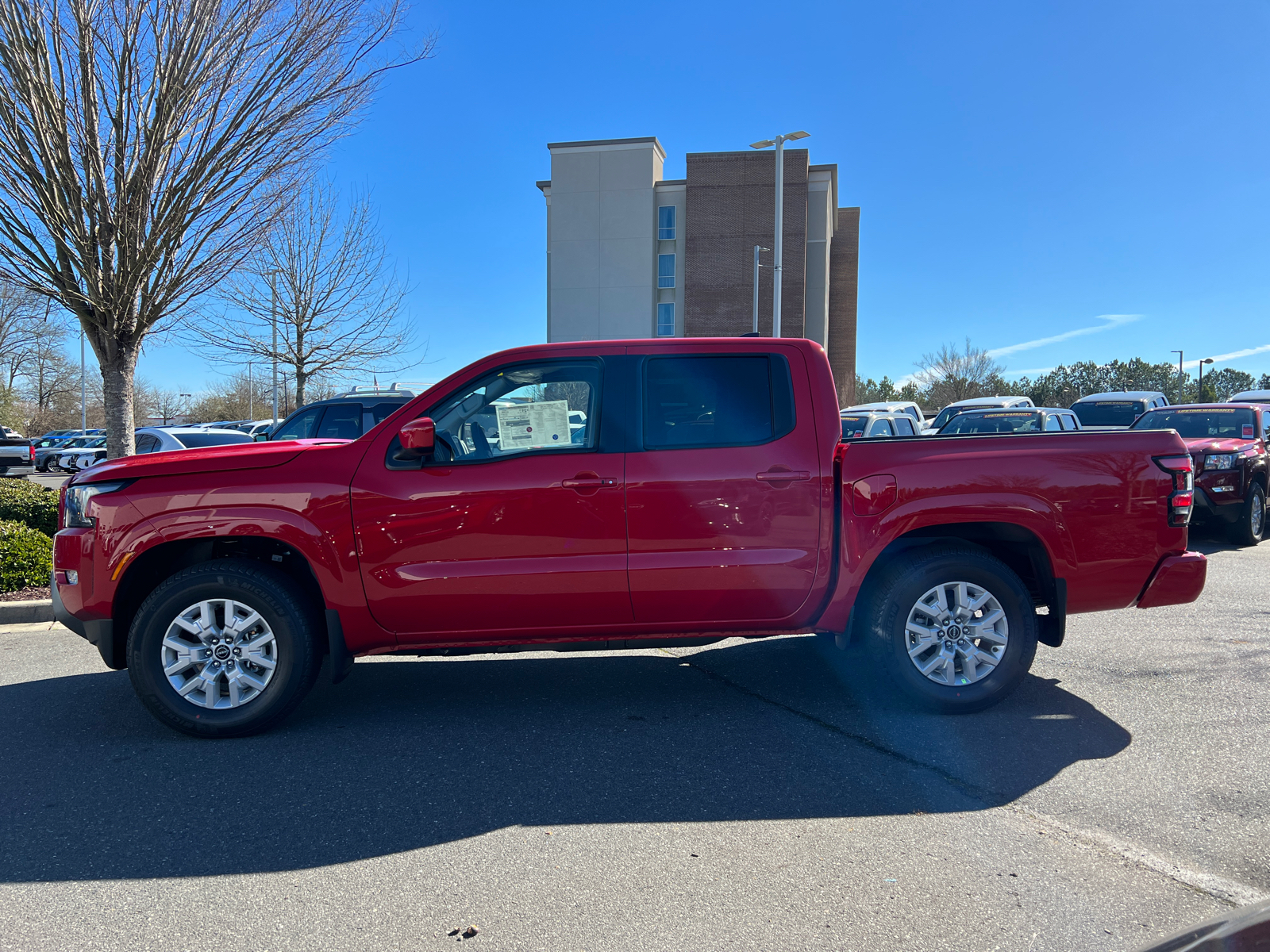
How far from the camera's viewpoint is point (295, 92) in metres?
8.64

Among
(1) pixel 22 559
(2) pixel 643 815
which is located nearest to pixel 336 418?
(1) pixel 22 559

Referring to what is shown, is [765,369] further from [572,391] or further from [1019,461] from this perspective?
[1019,461]

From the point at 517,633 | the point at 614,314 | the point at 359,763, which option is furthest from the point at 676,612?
the point at 614,314

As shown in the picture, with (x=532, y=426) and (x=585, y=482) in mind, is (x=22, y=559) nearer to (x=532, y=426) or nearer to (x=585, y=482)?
(x=532, y=426)

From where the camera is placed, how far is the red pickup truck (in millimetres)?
4375

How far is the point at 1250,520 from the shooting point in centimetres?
1075

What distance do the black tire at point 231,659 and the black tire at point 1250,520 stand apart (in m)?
10.8

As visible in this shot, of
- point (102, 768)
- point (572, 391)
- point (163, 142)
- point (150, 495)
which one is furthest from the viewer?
point (163, 142)

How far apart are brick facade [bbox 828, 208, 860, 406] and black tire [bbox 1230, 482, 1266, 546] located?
147ft

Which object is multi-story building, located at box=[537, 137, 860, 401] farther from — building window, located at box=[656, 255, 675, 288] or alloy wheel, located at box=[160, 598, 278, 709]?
alloy wheel, located at box=[160, 598, 278, 709]

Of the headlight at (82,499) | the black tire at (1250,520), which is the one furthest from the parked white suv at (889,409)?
the headlight at (82,499)

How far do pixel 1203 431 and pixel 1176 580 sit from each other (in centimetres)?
975

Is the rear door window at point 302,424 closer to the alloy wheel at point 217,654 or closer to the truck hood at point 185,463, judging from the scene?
the truck hood at point 185,463

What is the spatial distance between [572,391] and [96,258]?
6.58 metres
